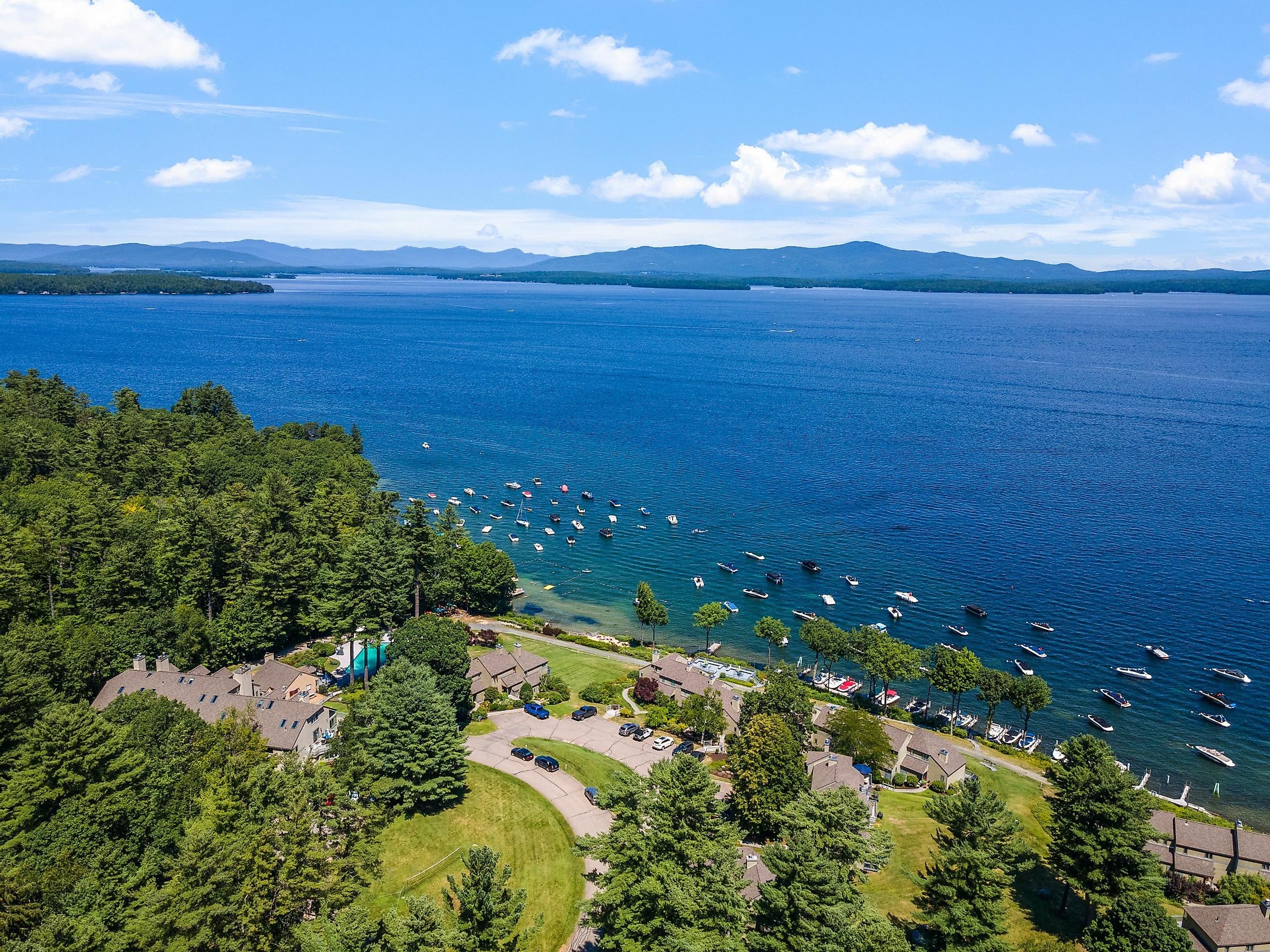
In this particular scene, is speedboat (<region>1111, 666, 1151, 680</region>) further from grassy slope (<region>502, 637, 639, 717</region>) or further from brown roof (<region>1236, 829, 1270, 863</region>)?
grassy slope (<region>502, 637, 639, 717</region>)

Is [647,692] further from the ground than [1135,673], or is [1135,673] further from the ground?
[647,692]

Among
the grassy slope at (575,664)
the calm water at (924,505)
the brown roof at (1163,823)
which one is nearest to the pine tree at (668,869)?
the grassy slope at (575,664)

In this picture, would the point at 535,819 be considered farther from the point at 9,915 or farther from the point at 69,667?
the point at 69,667

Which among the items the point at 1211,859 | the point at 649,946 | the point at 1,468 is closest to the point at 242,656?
the point at 649,946

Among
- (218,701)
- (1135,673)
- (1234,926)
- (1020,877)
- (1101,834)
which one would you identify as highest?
(1101,834)

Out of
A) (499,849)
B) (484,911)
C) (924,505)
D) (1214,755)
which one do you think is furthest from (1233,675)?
(484,911)

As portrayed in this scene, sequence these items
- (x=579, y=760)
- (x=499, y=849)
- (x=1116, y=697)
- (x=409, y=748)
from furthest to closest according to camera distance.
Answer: (x=1116, y=697)
(x=579, y=760)
(x=409, y=748)
(x=499, y=849)

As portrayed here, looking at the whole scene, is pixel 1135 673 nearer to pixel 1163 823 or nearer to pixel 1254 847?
pixel 1163 823
